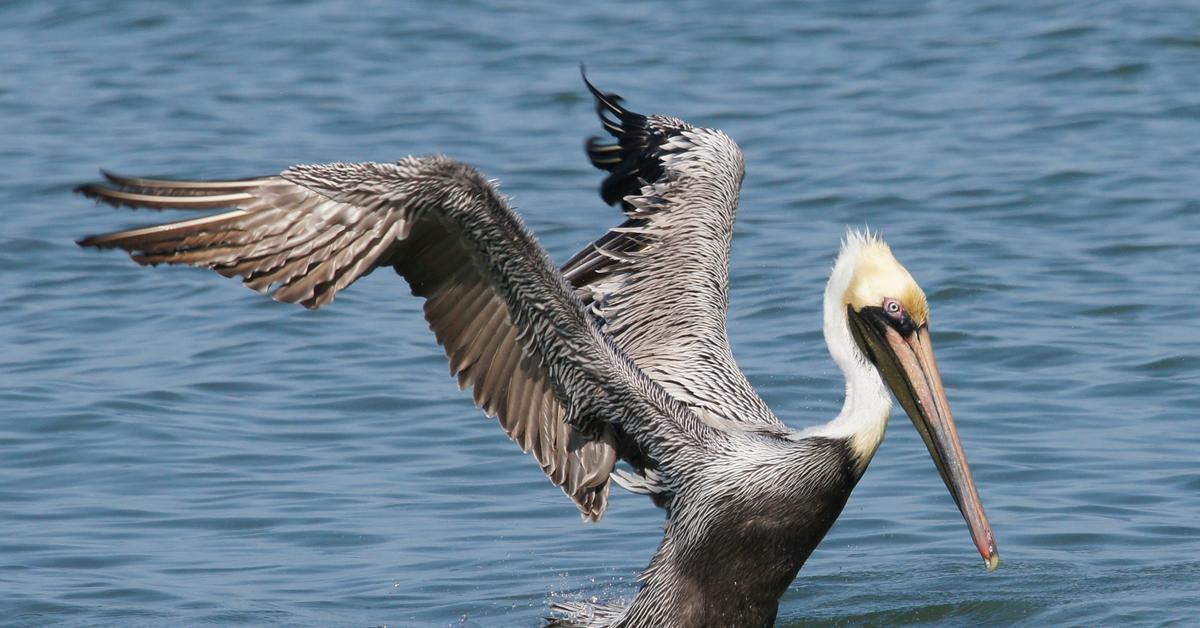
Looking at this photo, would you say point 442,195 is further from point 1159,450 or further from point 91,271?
point 91,271

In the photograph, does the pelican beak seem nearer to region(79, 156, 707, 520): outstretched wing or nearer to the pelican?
the pelican

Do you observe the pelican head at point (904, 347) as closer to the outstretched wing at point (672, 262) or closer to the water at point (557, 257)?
the outstretched wing at point (672, 262)

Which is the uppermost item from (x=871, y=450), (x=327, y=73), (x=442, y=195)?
(x=442, y=195)

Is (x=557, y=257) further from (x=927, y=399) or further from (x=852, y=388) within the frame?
(x=927, y=399)

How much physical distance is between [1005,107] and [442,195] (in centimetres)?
912

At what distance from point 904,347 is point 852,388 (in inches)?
8.4

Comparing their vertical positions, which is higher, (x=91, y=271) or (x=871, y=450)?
(x=871, y=450)

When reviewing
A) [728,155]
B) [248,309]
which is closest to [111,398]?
[248,309]

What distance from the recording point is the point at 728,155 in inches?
302

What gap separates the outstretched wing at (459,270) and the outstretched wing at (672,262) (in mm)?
522

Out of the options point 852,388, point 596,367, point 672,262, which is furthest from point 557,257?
point 852,388

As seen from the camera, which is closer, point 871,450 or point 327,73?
point 871,450

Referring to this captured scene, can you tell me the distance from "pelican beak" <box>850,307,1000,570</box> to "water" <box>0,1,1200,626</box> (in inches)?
54.4

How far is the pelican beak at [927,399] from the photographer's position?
550 cm
